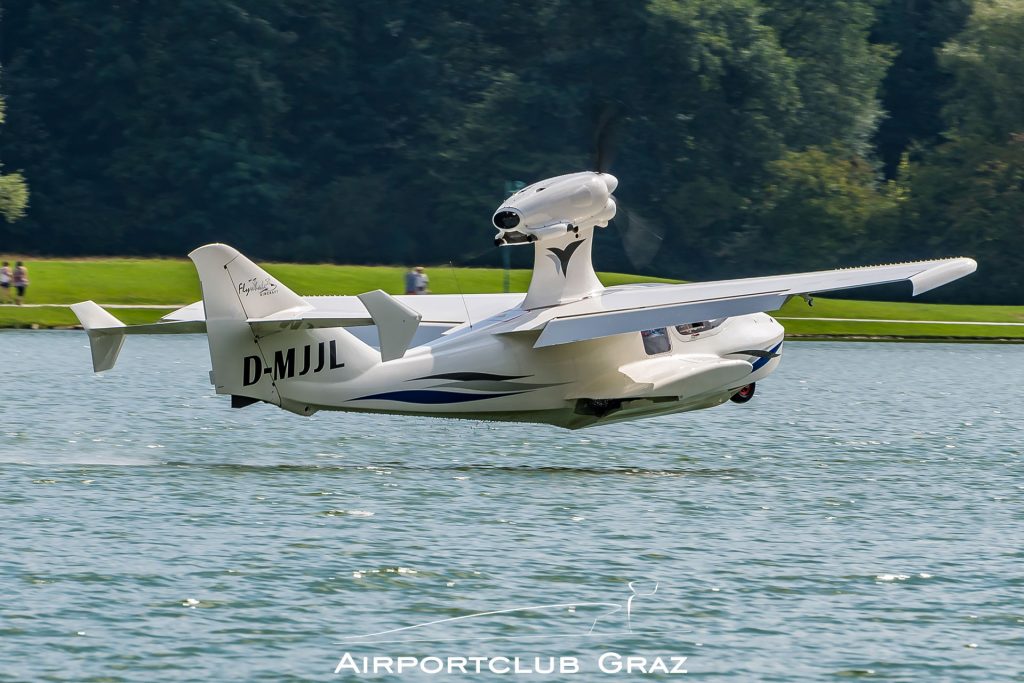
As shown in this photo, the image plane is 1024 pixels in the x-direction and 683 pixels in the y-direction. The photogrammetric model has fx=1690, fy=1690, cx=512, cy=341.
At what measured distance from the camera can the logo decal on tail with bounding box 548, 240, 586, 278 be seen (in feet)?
101

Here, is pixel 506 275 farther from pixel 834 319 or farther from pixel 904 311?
pixel 904 311

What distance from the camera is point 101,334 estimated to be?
87.7 ft

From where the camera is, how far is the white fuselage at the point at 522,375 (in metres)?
28.4

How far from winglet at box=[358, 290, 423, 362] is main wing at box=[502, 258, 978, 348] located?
119 inches

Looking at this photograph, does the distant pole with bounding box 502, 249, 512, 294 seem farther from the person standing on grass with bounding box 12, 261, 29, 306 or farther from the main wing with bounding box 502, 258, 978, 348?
the person standing on grass with bounding box 12, 261, 29, 306

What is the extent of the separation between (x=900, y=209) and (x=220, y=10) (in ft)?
137

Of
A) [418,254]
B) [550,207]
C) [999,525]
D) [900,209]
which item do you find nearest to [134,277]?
[418,254]

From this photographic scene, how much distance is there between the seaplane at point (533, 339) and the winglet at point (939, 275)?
0.13 feet

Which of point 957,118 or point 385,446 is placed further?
point 957,118

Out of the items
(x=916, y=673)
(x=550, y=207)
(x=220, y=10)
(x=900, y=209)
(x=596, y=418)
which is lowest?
(x=916, y=673)

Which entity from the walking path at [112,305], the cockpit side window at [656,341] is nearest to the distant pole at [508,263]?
the cockpit side window at [656,341]

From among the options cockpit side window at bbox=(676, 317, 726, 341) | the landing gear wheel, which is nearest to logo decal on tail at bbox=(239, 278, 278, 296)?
cockpit side window at bbox=(676, 317, 726, 341)

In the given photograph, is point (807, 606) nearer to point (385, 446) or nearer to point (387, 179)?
point (385, 446)

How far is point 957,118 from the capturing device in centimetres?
9706
